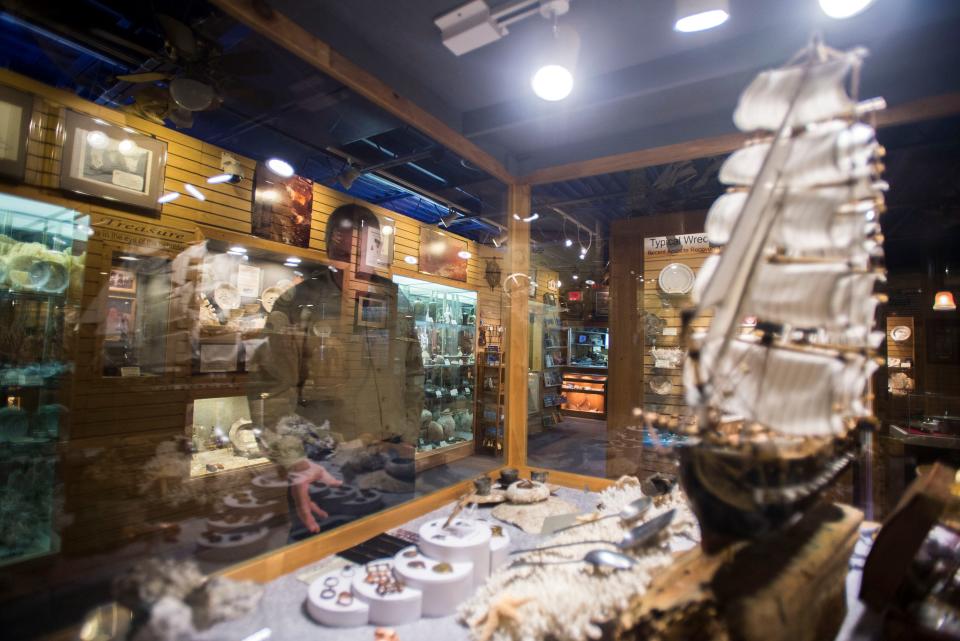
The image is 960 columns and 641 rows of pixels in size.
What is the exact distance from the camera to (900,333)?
9.18 feet

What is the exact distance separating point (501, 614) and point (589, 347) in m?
3.11

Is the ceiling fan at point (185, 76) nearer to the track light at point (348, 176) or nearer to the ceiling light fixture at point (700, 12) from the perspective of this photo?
the track light at point (348, 176)

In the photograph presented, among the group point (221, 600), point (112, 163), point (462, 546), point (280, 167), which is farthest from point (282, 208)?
point (462, 546)

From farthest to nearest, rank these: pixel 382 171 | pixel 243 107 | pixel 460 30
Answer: pixel 382 171
pixel 243 107
pixel 460 30

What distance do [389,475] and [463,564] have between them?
1.29 meters

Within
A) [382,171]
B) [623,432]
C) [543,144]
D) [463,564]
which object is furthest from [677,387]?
[382,171]

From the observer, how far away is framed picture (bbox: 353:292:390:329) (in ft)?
11.2

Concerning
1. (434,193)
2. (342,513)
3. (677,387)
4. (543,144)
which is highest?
(543,144)

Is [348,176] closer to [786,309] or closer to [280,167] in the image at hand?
[280,167]

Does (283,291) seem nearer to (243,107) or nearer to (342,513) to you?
(243,107)

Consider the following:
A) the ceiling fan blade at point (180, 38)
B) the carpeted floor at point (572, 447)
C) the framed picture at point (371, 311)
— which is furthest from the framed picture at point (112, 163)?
the carpeted floor at point (572, 447)

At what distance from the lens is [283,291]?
3.06 metres

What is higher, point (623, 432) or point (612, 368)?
point (612, 368)

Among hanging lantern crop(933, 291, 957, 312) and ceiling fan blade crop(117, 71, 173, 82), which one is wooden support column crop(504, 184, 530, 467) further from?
hanging lantern crop(933, 291, 957, 312)
